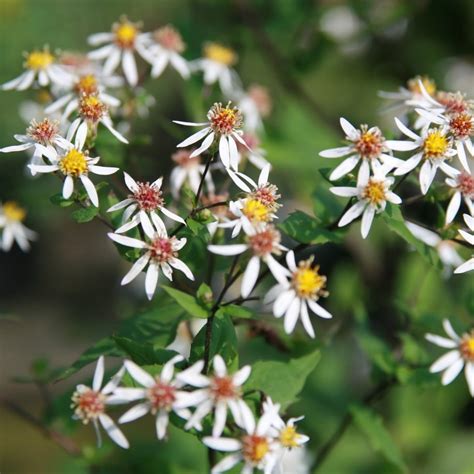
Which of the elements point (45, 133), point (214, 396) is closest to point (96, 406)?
point (214, 396)

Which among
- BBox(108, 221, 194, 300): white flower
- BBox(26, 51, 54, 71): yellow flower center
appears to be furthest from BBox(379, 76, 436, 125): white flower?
BBox(26, 51, 54, 71): yellow flower center

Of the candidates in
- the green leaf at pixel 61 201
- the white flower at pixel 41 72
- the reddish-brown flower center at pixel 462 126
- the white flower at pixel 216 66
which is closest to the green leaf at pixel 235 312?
the green leaf at pixel 61 201

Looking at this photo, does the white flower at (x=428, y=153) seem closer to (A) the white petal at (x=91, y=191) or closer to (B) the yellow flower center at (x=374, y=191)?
(B) the yellow flower center at (x=374, y=191)

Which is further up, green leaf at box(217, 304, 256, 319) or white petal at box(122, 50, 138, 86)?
white petal at box(122, 50, 138, 86)

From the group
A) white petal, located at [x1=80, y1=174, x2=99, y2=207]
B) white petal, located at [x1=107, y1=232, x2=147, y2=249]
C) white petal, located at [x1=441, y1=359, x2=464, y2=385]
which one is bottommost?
white petal, located at [x1=441, y1=359, x2=464, y2=385]

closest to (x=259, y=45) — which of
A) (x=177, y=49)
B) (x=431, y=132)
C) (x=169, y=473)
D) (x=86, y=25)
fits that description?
(x=177, y=49)

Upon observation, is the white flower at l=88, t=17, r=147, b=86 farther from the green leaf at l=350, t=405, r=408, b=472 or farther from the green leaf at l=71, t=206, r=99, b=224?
the green leaf at l=350, t=405, r=408, b=472
